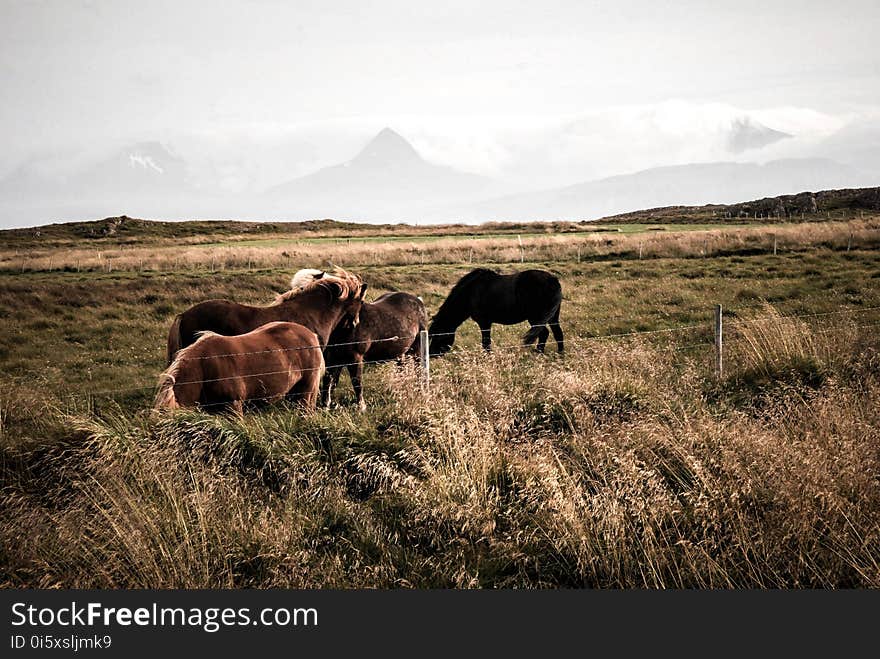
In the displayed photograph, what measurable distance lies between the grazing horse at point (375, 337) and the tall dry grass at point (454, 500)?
283cm

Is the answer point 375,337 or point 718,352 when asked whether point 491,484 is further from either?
point 718,352

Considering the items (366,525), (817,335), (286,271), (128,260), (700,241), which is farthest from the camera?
(128,260)

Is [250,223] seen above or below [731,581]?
above

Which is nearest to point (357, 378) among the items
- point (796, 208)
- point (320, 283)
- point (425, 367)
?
point (320, 283)

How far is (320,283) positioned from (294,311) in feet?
1.61

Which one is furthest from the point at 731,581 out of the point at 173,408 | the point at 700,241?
the point at 700,241

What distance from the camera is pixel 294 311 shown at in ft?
26.0

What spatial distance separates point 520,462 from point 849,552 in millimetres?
2082

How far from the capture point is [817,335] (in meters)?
8.78

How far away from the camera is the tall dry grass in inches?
149

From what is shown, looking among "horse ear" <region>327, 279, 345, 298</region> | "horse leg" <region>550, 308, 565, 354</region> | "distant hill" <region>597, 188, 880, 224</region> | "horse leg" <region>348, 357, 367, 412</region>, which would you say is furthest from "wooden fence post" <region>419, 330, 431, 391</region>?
"distant hill" <region>597, 188, 880, 224</region>

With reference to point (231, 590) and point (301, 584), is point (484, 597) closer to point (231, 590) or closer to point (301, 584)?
point (301, 584)

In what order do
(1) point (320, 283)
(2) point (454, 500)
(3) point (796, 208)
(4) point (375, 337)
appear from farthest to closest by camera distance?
(3) point (796, 208) → (4) point (375, 337) → (1) point (320, 283) → (2) point (454, 500)

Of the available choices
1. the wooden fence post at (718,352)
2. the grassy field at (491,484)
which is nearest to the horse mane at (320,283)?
the grassy field at (491,484)
